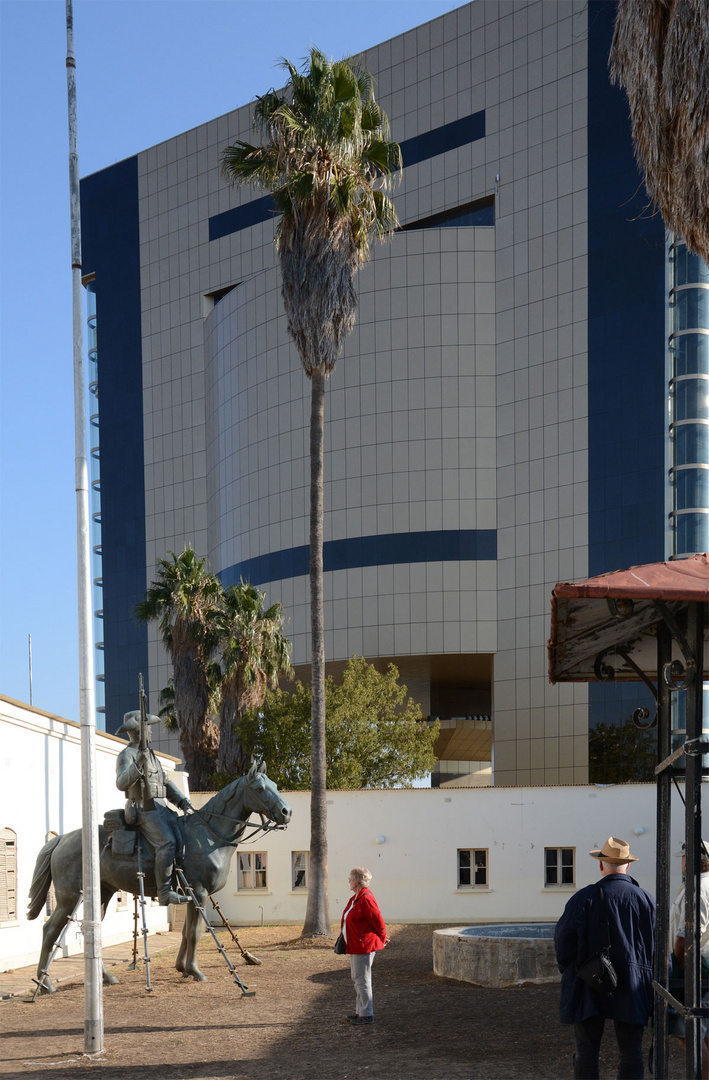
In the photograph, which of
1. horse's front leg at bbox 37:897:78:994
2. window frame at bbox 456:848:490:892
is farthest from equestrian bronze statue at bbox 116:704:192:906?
window frame at bbox 456:848:490:892

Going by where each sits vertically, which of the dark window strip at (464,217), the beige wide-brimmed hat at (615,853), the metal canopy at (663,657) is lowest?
the beige wide-brimmed hat at (615,853)

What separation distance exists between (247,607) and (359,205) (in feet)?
50.4

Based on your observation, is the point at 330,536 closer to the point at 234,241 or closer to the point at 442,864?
the point at 234,241

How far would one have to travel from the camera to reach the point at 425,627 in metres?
49.9

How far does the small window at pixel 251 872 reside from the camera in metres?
28.8

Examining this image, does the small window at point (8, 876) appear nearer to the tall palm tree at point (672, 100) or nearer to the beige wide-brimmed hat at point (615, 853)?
the beige wide-brimmed hat at point (615, 853)

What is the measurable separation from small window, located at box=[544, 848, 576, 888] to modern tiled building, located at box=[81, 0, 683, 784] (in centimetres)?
1753

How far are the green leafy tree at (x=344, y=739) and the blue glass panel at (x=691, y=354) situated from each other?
56.8 ft

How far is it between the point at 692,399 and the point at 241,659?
66.7ft

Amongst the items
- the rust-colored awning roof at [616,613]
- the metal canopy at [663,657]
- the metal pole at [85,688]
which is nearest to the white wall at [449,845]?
the metal pole at [85,688]

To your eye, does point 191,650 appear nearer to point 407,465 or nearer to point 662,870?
point 407,465

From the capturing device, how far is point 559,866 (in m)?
28.0

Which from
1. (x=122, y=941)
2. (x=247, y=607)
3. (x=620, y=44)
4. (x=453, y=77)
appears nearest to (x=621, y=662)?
(x=620, y=44)

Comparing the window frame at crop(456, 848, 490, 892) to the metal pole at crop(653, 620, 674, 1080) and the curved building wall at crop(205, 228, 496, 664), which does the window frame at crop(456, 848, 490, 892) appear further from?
the curved building wall at crop(205, 228, 496, 664)
